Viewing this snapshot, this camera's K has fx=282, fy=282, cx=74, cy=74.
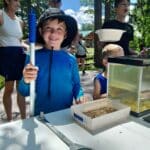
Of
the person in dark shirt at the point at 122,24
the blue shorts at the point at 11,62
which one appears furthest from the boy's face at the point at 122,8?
the blue shorts at the point at 11,62

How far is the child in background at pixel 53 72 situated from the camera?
1.68 metres

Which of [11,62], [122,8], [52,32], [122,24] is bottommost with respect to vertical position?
[11,62]

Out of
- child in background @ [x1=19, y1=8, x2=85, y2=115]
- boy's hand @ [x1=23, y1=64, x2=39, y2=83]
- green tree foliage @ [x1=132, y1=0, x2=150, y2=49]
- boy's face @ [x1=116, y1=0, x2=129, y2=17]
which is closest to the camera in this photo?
boy's hand @ [x1=23, y1=64, x2=39, y2=83]

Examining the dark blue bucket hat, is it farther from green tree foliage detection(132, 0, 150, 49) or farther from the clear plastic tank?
green tree foliage detection(132, 0, 150, 49)

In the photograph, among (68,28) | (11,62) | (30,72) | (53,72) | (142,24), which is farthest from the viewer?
(142,24)

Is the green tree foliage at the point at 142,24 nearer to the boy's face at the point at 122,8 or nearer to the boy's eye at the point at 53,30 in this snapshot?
the boy's face at the point at 122,8

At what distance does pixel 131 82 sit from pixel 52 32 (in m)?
0.67

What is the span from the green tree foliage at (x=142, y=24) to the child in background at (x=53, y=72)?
4426mm

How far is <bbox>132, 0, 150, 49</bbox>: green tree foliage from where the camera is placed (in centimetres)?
610

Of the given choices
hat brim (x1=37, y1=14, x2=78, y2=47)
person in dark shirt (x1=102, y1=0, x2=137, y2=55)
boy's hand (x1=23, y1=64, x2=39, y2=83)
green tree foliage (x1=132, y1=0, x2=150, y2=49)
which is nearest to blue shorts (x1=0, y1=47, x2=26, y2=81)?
person in dark shirt (x1=102, y1=0, x2=137, y2=55)

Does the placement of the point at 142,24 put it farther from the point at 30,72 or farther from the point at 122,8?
the point at 30,72

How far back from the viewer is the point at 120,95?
134 cm

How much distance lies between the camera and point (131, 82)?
129 cm

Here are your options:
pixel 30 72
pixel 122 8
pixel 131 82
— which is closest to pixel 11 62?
pixel 122 8
